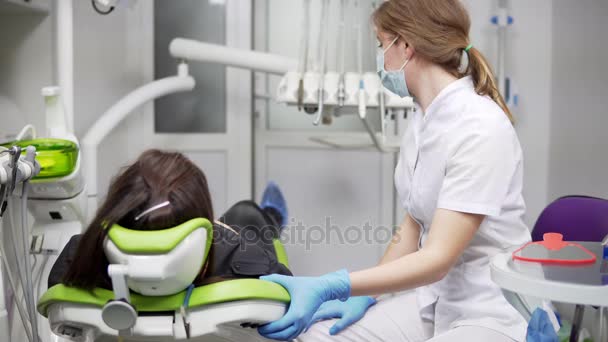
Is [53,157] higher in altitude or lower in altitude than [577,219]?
higher

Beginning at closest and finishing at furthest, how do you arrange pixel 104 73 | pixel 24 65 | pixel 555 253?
1. pixel 555 253
2. pixel 24 65
3. pixel 104 73

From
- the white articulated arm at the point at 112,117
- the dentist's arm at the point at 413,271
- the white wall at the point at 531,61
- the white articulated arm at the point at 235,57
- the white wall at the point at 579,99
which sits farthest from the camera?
Result: the white wall at the point at 531,61

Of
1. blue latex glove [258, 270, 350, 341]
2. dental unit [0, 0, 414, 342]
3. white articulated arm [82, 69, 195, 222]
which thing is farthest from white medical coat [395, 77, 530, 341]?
white articulated arm [82, 69, 195, 222]

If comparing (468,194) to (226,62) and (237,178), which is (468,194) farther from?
(237,178)

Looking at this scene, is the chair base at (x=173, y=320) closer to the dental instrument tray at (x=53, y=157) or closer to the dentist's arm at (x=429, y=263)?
the dentist's arm at (x=429, y=263)

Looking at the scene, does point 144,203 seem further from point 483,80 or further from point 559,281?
point 483,80

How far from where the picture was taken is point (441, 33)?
1325mm

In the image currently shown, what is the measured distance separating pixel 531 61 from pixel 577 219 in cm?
146

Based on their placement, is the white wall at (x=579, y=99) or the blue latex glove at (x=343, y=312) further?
the white wall at (x=579, y=99)

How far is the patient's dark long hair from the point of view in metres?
1.00

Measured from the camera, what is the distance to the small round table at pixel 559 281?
812 millimetres

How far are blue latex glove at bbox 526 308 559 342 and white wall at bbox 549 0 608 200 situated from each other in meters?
1.37

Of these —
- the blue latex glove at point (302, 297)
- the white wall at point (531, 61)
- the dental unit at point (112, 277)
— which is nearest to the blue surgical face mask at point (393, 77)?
the blue latex glove at point (302, 297)

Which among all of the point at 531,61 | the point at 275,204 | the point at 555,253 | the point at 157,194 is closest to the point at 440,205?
the point at 555,253
